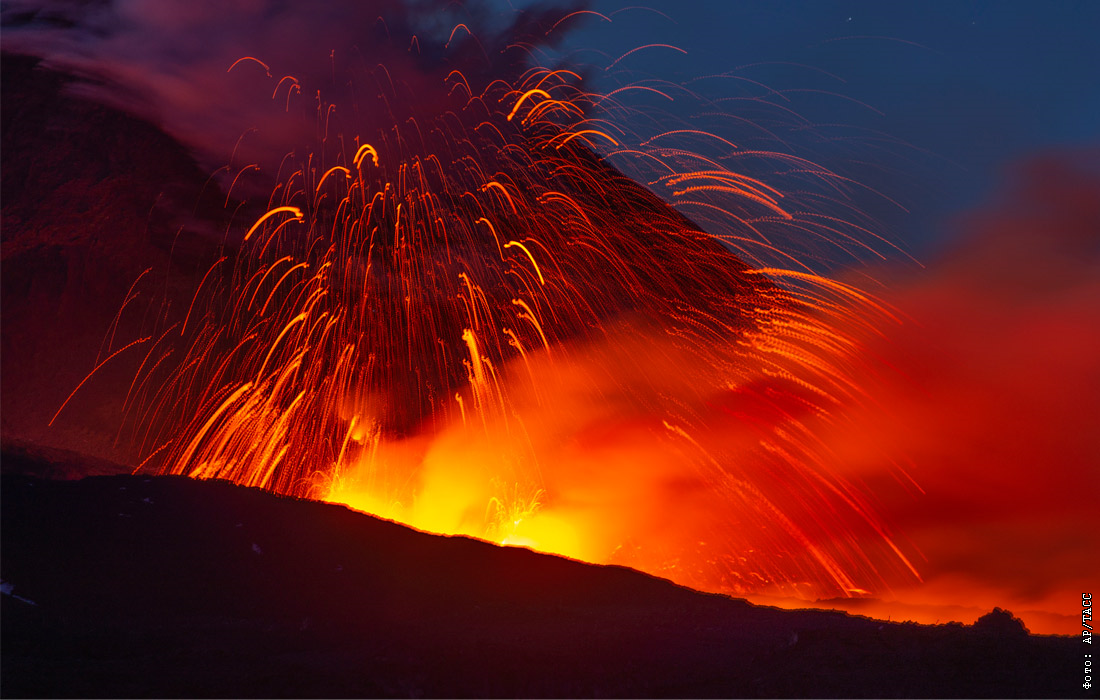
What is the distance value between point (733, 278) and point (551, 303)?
9.98m

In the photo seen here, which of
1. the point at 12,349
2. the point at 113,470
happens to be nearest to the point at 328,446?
the point at 12,349

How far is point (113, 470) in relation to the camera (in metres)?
16.7

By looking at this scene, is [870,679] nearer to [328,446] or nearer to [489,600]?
[489,600]

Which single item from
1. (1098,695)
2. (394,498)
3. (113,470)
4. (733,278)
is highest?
(733,278)

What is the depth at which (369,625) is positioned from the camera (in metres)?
11.4

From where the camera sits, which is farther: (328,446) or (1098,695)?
(328,446)

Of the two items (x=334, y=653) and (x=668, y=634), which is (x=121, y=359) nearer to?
(x=334, y=653)

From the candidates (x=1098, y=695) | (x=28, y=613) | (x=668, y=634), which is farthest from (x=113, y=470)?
(x=1098, y=695)

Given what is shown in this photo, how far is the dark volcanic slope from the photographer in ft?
30.1

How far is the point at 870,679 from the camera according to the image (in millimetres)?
10023

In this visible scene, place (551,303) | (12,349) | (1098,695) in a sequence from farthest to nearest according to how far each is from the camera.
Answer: (551,303) < (12,349) < (1098,695)

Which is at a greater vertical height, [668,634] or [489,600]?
[668,634]

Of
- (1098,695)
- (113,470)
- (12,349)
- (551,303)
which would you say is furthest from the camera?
(551,303)

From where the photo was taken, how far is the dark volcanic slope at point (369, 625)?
361 inches
